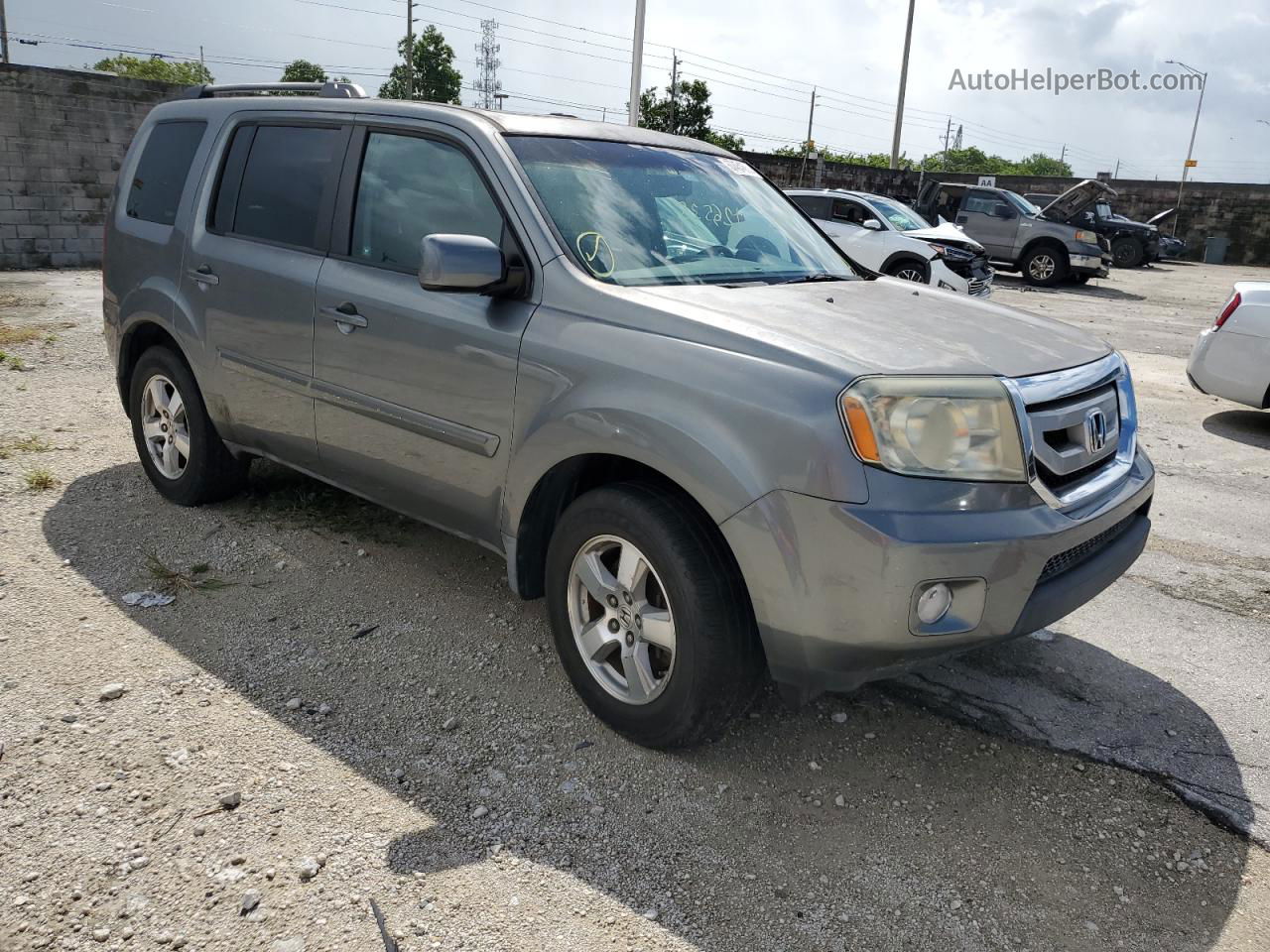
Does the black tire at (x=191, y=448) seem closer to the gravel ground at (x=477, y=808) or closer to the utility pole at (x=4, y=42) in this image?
the gravel ground at (x=477, y=808)

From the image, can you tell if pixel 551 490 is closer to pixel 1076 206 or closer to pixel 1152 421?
pixel 1152 421

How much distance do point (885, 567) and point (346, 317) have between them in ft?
7.26

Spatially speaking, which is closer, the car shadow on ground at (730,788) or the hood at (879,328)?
the car shadow on ground at (730,788)

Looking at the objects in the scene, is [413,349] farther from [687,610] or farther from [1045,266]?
[1045,266]

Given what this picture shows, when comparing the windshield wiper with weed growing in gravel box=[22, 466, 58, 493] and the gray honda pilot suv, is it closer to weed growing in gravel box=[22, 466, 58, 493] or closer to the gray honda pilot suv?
the gray honda pilot suv

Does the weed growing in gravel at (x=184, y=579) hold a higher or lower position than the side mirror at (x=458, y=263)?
lower

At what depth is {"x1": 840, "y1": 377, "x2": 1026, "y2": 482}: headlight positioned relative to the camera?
2.49 metres

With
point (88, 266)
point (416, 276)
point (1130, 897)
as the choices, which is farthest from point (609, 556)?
point (88, 266)

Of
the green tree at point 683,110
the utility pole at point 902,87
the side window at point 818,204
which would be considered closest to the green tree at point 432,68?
the green tree at point 683,110

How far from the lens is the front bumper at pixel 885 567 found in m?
2.44

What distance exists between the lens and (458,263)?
2986mm

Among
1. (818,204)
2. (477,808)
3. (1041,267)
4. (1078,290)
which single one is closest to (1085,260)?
(1078,290)

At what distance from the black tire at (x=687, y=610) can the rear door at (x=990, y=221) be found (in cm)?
1937

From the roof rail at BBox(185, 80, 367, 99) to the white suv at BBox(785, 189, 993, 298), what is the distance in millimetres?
9546
